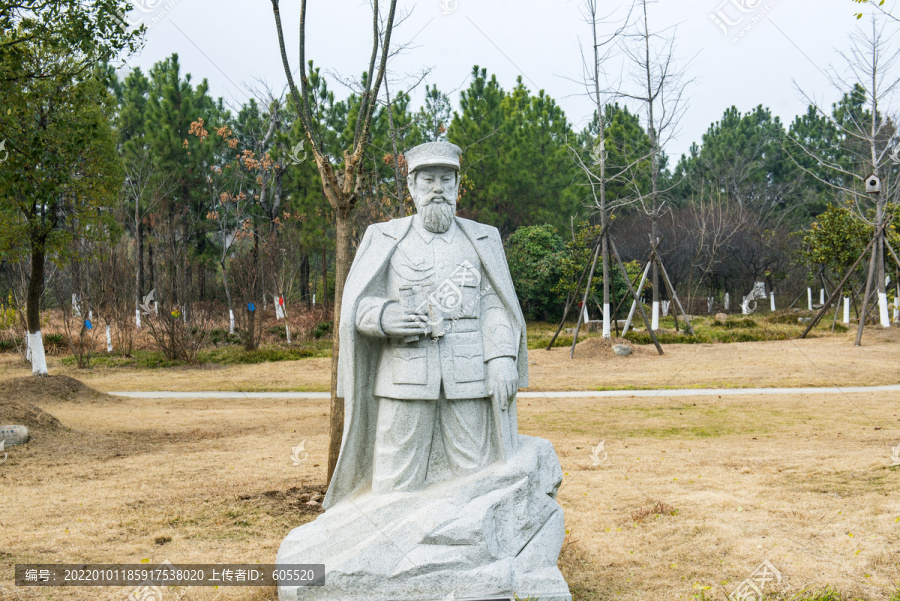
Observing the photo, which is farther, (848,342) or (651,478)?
(848,342)

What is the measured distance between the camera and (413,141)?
20.2 metres

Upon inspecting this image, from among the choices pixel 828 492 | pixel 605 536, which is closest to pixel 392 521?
pixel 605 536

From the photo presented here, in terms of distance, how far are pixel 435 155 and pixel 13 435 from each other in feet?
22.8

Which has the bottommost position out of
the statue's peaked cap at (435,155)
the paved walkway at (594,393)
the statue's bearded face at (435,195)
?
the paved walkway at (594,393)

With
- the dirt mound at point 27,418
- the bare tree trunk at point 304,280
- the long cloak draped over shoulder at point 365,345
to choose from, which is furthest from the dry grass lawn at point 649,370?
the bare tree trunk at point 304,280

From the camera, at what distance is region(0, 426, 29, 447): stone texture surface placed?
8.10 m

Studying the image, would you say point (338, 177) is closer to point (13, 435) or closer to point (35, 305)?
point (13, 435)

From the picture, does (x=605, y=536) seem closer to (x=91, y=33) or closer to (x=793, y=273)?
(x=91, y=33)

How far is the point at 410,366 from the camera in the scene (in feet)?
12.6

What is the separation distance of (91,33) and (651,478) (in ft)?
25.4

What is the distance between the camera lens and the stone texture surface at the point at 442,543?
3.62 metres

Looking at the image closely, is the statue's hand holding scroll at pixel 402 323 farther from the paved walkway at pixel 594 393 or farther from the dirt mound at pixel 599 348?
the dirt mound at pixel 599 348

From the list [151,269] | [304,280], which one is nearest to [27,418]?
[151,269]

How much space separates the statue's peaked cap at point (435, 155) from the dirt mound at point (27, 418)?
23.5 ft
